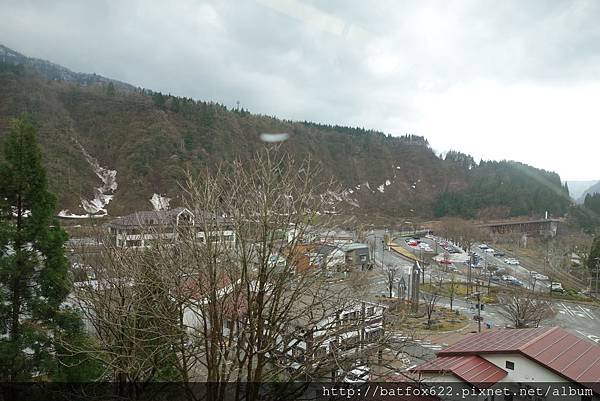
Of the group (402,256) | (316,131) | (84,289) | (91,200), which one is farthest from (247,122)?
(84,289)

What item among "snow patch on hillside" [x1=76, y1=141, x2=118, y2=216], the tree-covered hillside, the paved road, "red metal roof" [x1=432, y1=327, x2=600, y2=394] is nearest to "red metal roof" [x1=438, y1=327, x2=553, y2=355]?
"red metal roof" [x1=432, y1=327, x2=600, y2=394]

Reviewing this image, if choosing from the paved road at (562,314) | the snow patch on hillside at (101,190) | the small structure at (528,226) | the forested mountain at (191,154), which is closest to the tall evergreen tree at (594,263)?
the paved road at (562,314)

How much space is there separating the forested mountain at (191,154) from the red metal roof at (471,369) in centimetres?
2067

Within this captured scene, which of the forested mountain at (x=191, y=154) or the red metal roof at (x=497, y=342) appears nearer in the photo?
the red metal roof at (x=497, y=342)

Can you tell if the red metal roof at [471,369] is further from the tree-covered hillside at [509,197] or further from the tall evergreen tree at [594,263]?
the tree-covered hillside at [509,197]

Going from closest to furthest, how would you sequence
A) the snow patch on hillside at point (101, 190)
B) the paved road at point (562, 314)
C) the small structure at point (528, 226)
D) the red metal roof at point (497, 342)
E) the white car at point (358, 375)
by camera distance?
1. the white car at point (358, 375)
2. the red metal roof at point (497, 342)
3. the paved road at point (562, 314)
4. the snow patch on hillside at point (101, 190)
5. the small structure at point (528, 226)

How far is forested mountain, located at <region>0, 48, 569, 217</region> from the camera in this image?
42.4 metres

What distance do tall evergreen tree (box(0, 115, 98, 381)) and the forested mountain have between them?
798 inches

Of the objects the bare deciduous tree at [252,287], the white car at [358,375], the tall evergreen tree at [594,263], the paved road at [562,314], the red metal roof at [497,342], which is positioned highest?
the bare deciduous tree at [252,287]

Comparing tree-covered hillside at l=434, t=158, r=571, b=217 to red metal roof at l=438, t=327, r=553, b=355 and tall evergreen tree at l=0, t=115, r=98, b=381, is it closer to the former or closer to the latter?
red metal roof at l=438, t=327, r=553, b=355

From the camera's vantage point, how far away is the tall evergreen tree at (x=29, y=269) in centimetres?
514

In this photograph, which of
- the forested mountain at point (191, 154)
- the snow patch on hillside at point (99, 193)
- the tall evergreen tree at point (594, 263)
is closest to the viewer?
A: the tall evergreen tree at point (594, 263)

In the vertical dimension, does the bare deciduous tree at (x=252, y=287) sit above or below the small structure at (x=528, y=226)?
above

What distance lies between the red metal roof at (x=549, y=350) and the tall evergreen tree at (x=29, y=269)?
18.6ft
